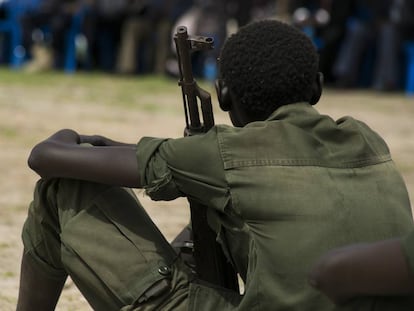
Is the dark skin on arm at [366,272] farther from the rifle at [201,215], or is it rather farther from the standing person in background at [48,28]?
the standing person in background at [48,28]

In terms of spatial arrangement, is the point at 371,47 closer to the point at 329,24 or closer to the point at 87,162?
the point at 329,24

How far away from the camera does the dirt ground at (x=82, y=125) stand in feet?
12.7

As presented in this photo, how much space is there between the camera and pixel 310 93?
2201mm

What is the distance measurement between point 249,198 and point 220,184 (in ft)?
0.25

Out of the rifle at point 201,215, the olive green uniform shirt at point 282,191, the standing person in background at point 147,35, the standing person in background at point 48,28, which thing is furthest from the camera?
the standing person in background at point 48,28

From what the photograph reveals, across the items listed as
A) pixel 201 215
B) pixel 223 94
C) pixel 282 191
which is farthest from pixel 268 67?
pixel 201 215

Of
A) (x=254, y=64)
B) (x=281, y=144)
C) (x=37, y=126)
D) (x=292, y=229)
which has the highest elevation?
(x=254, y=64)

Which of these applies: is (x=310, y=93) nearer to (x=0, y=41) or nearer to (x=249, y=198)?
(x=249, y=198)

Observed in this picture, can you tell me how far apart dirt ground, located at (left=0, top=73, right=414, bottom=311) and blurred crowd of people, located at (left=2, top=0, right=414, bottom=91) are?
604mm

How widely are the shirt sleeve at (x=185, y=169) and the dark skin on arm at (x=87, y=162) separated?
4cm

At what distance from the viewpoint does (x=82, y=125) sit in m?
7.03

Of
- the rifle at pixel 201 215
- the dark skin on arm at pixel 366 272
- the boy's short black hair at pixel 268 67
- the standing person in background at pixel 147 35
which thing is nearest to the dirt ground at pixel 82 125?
the rifle at pixel 201 215

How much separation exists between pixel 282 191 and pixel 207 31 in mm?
8441

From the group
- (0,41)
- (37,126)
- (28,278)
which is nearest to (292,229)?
(28,278)
